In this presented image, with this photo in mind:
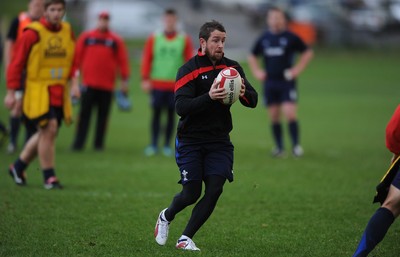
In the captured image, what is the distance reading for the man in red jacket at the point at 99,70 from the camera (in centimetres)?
1420

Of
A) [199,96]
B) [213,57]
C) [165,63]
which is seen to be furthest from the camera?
[165,63]

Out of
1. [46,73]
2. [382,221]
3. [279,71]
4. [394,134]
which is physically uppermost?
[279,71]

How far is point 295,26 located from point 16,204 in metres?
28.9

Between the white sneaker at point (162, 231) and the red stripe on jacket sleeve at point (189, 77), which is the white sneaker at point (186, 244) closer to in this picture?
the white sneaker at point (162, 231)

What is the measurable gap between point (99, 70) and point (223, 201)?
560 cm

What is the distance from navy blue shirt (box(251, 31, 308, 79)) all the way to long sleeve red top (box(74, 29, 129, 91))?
2656 millimetres

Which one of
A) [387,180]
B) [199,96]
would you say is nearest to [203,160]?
[199,96]

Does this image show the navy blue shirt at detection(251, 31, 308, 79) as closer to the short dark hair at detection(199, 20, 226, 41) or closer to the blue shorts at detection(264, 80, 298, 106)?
the blue shorts at detection(264, 80, 298, 106)

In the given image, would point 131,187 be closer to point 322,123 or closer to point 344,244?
point 344,244

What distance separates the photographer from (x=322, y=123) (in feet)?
64.1

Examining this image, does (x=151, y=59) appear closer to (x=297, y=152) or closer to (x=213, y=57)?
(x=297, y=152)

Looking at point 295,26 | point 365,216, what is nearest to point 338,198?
point 365,216

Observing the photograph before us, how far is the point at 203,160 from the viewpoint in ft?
22.6

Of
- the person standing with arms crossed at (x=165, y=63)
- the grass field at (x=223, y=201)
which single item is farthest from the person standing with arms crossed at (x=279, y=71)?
the person standing with arms crossed at (x=165, y=63)
